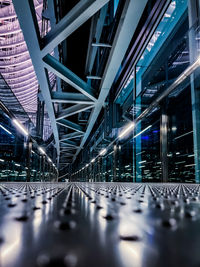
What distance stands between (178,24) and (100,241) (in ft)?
19.3

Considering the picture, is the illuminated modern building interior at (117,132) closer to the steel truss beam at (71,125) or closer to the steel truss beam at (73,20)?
the steel truss beam at (73,20)

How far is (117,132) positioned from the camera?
8.43m

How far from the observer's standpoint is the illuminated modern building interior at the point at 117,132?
53 cm

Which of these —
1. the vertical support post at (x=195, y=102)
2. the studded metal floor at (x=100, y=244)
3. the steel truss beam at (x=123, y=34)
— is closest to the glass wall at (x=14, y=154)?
the steel truss beam at (x=123, y=34)

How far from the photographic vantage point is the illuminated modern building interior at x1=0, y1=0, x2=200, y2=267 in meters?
0.53

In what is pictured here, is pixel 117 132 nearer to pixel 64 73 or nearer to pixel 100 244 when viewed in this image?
pixel 64 73

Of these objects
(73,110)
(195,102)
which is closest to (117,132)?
(73,110)

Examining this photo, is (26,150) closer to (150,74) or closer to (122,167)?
(122,167)

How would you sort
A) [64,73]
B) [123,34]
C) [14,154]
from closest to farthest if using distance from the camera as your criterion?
[123,34] < [64,73] < [14,154]

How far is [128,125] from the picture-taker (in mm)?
6906

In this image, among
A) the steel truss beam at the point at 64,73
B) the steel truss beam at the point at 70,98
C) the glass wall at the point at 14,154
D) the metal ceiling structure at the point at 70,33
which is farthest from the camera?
the glass wall at the point at 14,154

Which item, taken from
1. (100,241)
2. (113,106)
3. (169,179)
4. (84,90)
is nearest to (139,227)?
(100,241)

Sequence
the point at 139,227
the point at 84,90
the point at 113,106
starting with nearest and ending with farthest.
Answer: the point at 139,227
the point at 84,90
the point at 113,106

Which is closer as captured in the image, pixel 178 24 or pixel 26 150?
pixel 178 24
